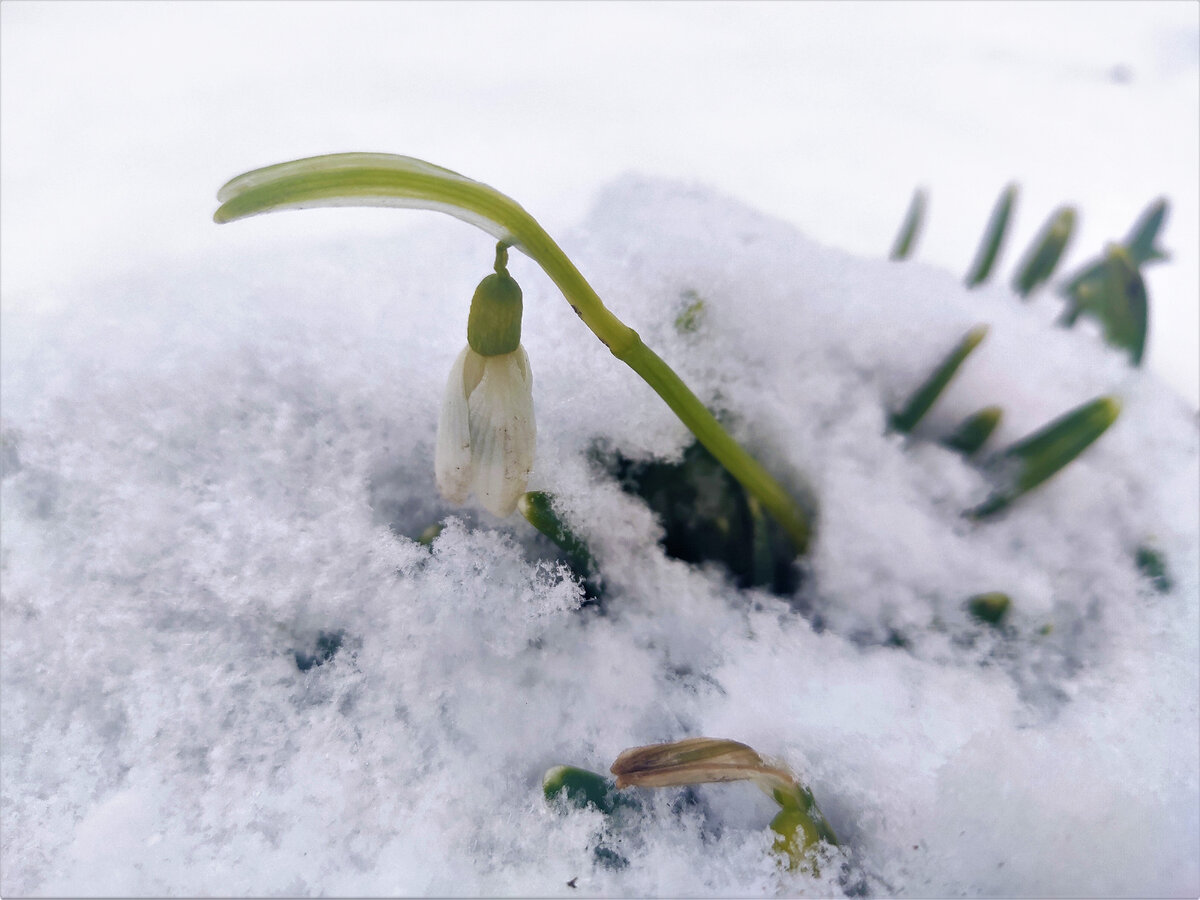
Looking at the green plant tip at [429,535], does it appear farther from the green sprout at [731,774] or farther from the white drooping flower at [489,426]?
the green sprout at [731,774]

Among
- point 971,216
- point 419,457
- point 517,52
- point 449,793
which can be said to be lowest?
point 449,793

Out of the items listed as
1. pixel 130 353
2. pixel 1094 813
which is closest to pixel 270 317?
pixel 130 353

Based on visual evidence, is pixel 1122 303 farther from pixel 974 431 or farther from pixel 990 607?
pixel 990 607

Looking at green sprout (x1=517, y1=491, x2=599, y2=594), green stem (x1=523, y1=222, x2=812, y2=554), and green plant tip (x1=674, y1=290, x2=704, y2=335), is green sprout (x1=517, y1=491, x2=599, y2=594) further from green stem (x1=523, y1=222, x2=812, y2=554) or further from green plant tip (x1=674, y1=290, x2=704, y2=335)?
green plant tip (x1=674, y1=290, x2=704, y2=335)

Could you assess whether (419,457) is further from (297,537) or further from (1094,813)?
(1094,813)

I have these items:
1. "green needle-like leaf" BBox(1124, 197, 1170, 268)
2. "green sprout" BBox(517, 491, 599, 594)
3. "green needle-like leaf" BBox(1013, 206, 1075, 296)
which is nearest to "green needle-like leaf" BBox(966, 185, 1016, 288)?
"green needle-like leaf" BBox(1013, 206, 1075, 296)
